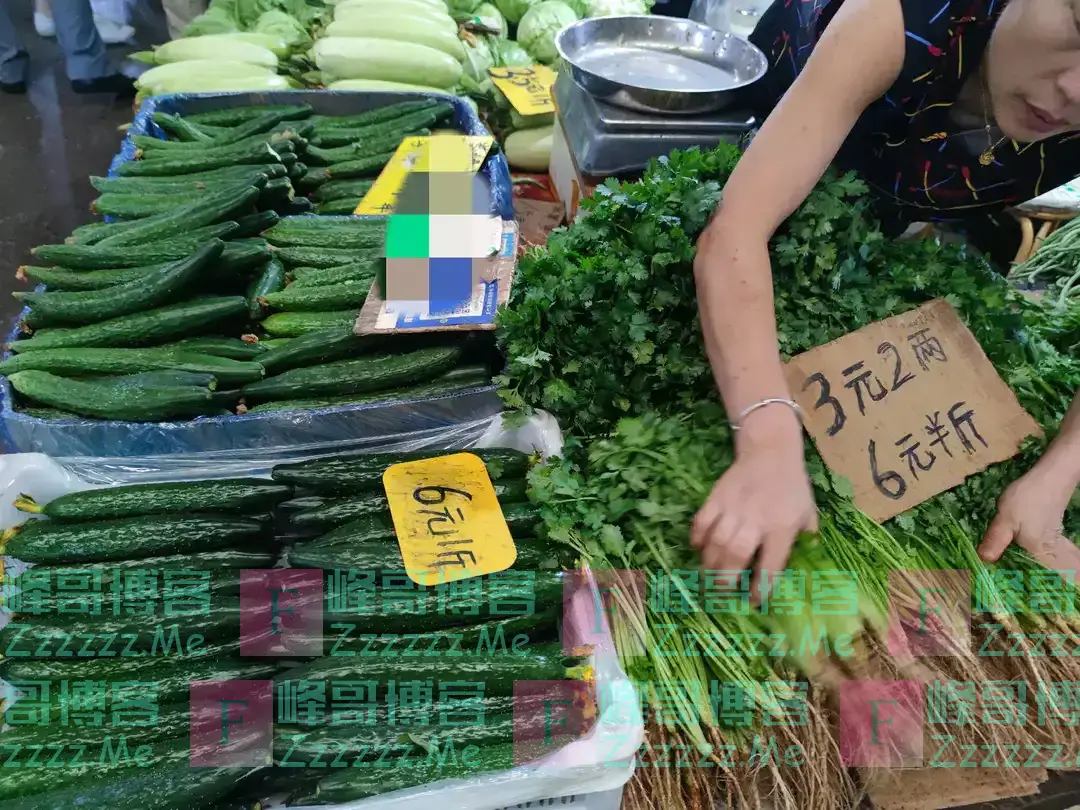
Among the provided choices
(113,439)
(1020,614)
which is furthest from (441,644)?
(1020,614)

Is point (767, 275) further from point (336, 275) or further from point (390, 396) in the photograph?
point (336, 275)

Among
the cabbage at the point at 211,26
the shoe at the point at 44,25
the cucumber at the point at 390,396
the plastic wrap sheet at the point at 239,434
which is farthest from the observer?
the shoe at the point at 44,25

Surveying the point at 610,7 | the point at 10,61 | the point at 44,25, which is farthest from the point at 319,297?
the point at 44,25

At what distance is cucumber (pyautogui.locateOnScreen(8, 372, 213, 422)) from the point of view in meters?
1.70

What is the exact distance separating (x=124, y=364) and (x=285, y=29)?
2561 millimetres

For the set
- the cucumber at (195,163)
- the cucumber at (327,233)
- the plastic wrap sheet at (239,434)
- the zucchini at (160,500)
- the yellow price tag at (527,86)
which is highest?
the yellow price tag at (527,86)

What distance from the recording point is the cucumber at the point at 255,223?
216 centimetres

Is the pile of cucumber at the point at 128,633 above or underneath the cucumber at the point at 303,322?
underneath

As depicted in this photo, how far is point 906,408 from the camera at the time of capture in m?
1.57

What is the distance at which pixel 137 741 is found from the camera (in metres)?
1.26

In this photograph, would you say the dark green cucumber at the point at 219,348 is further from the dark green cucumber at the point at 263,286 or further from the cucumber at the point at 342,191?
the cucumber at the point at 342,191

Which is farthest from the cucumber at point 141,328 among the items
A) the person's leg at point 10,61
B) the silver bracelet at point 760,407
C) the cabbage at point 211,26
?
the person's leg at point 10,61

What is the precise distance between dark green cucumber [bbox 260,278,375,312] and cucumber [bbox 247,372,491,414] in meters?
0.34

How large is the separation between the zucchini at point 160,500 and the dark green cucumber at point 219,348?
0.40 m
